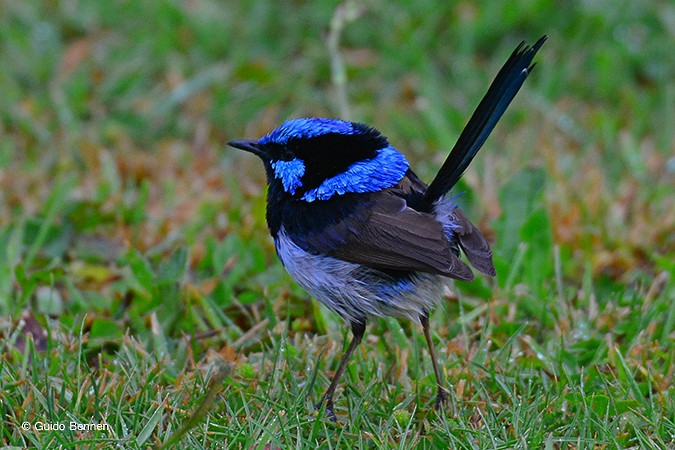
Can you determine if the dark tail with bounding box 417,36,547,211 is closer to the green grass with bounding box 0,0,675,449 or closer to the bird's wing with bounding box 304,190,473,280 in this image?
the bird's wing with bounding box 304,190,473,280

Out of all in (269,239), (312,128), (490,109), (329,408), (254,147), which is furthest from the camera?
(269,239)

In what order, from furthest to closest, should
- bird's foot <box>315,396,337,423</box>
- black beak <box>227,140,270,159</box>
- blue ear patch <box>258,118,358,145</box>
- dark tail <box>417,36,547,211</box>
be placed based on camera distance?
black beak <box>227,140,270,159</box>, blue ear patch <box>258,118,358,145</box>, bird's foot <box>315,396,337,423</box>, dark tail <box>417,36,547,211</box>

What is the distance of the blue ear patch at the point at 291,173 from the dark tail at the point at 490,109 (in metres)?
0.58

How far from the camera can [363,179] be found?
386 cm

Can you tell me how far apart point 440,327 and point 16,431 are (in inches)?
74.6

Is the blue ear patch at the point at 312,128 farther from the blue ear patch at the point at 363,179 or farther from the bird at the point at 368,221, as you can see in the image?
the blue ear patch at the point at 363,179

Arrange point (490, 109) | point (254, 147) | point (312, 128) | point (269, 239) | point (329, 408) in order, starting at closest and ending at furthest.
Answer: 1. point (490, 109)
2. point (329, 408)
3. point (312, 128)
4. point (254, 147)
5. point (269, 239)

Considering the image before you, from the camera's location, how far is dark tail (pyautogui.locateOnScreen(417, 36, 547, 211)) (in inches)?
139

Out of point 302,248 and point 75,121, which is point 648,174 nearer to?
point 302,248

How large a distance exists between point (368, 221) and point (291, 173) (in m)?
0.41

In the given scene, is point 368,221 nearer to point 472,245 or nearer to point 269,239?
point 472,245

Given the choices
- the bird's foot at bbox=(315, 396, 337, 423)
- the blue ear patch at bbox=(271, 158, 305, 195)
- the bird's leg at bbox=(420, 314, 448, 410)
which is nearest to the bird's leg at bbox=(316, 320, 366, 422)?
the bird's foot at bbox=(315, 396, 337, 423)

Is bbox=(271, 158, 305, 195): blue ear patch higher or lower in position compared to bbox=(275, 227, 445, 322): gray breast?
higher

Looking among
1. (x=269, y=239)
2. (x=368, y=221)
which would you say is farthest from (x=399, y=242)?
(x=269, y=239)
